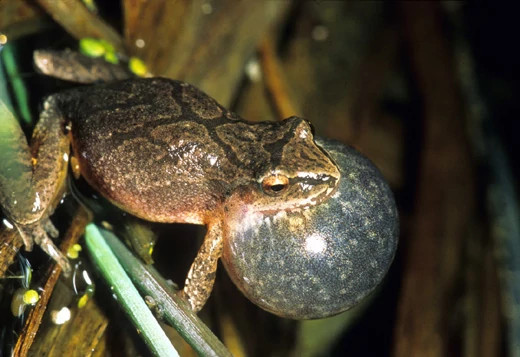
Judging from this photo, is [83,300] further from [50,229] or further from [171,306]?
[171,306]

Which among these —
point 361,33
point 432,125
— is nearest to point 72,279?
point 432,125

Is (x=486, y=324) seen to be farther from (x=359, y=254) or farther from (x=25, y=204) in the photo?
(x=25, y=204)

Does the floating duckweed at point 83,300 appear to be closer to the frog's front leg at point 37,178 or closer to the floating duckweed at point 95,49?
the frog's front leg at point 37,178

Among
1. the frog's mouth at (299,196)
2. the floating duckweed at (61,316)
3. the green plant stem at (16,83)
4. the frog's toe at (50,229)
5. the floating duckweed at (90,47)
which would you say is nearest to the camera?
the frog's mouth at (299,196)

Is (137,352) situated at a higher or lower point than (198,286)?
lower

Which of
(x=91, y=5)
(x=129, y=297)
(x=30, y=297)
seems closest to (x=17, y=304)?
(x=30, y=297)

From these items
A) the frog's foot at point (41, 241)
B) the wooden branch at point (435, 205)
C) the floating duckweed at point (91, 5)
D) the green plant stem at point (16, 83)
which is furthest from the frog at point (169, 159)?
the wooden branch at point (435, 205)
